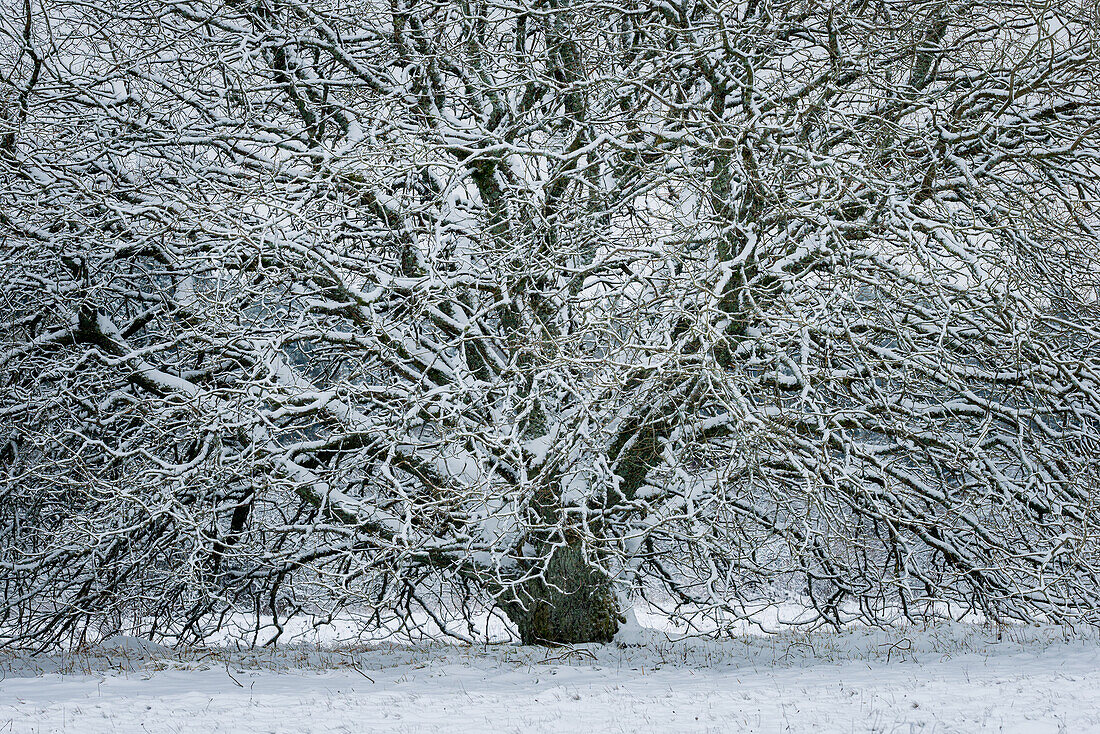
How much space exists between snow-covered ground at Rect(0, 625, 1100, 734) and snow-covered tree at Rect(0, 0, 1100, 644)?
536 mm

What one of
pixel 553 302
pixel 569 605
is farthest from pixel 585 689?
pixel 553 302

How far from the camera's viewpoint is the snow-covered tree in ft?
22.7

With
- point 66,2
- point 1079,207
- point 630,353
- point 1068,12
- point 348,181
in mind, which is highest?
point 66,2

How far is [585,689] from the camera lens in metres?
6.48

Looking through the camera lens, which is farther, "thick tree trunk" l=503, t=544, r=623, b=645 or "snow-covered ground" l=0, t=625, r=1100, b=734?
"thick tree trunk" l=503, t=544, r=623, b=645

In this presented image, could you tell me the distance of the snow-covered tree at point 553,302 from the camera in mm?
6910

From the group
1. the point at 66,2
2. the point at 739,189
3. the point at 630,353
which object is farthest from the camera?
the point at 66,2

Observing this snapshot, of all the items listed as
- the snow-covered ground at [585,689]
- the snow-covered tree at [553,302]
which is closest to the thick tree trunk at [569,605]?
the snow-covered tree at [553,302]

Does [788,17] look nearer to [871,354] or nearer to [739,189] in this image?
[739,189]

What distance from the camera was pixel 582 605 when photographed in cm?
834

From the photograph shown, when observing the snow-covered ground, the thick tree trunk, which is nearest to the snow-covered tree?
the thick tree trunk

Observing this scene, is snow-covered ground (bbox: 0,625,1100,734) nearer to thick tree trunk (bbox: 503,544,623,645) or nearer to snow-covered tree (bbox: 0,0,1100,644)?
thick tree trunk (bbox: 503,544,623,645)

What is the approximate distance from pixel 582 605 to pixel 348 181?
4108mm

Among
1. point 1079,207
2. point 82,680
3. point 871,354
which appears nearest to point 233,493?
point 82,680
